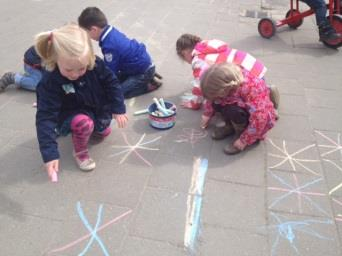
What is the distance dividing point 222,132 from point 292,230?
39.1 inches

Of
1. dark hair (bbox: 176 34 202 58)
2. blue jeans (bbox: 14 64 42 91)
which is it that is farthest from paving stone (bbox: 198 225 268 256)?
blue jeans (bbox: 14 64 42 91)

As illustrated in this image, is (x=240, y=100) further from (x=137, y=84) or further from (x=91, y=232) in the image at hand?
(x=91, y=232)

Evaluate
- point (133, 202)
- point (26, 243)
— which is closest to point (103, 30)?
point (133, 202)

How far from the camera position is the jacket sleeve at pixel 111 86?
2.65 m

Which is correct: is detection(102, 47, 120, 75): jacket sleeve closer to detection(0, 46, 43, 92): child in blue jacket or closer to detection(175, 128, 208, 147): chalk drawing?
detection(0, 46, 43, 92): child in blue jacket

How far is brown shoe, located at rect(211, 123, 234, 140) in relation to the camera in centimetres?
295

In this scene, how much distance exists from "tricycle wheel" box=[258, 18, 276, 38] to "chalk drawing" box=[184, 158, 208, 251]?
2828mm

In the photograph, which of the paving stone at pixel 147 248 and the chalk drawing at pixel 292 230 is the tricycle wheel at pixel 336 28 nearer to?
the chalk drawing at pixel 292 230

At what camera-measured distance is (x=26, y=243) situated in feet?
6.81

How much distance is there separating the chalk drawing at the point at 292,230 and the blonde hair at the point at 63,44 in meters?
1.45

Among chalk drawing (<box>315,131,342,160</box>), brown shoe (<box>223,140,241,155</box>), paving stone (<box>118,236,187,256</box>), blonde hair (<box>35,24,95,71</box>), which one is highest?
blonde hair (<box>35,24,95,71</box>)

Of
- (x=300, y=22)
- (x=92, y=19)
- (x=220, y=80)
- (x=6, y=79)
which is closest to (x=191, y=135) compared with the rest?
(x=220, y=80)

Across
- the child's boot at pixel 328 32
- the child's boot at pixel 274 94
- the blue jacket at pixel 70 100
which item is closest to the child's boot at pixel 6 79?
the blue jacket at pixel 70 100

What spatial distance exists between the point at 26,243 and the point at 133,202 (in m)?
0.62
